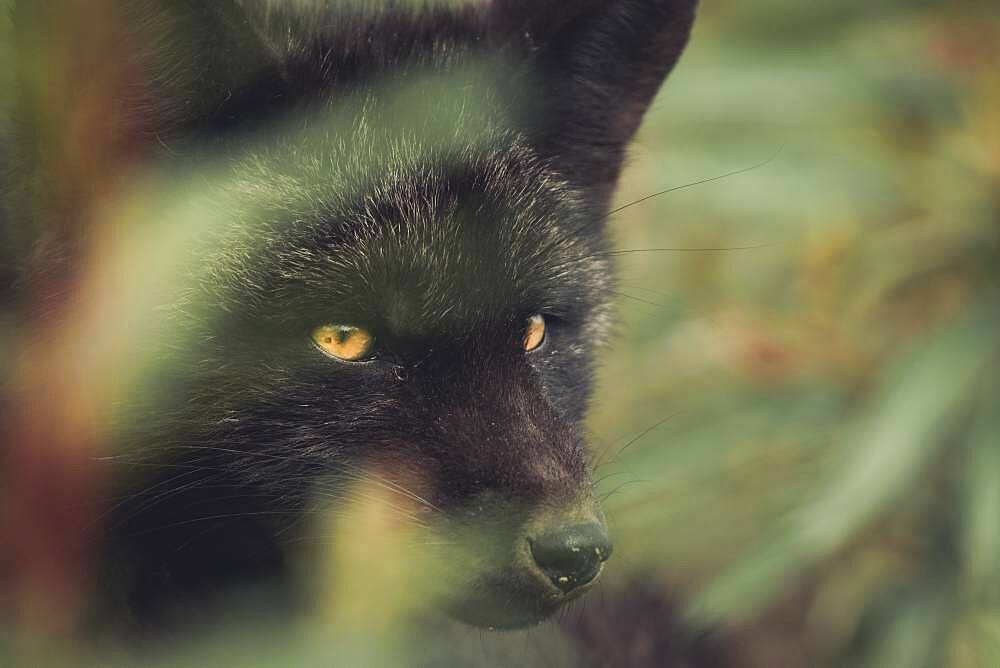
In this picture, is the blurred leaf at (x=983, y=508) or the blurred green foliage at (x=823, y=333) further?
the blurred green foliage at (x=823, y=333)

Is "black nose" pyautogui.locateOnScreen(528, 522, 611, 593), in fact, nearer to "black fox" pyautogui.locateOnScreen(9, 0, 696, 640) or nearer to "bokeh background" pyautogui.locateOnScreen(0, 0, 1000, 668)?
"black fox" pyautogui.locateOnScreen(9, 0, 696, 640)

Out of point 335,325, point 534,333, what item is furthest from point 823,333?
point 335,325

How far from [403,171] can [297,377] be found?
1.28 feet

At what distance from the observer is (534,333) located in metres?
2.37

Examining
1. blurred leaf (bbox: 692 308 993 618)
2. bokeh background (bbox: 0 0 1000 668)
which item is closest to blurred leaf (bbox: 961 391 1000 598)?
bokeh background (bbox: 0 0 1000 668)

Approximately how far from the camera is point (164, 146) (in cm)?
198

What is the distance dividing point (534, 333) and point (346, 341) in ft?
1.36

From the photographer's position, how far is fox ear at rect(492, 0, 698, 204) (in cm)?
248

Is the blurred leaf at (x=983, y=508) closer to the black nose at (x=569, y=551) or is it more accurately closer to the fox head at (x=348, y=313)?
the fox head at (x=348, y=313)

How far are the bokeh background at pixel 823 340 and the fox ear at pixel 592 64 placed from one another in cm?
111

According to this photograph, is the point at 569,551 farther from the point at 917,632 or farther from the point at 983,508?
the point at 917,632

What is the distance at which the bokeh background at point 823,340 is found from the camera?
376cm

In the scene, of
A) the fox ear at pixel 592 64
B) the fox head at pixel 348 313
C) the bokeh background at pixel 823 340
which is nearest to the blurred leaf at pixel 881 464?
the bokeh background at pixel 823 340

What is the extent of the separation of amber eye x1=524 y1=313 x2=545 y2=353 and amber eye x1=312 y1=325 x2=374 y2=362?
307 millimetres
